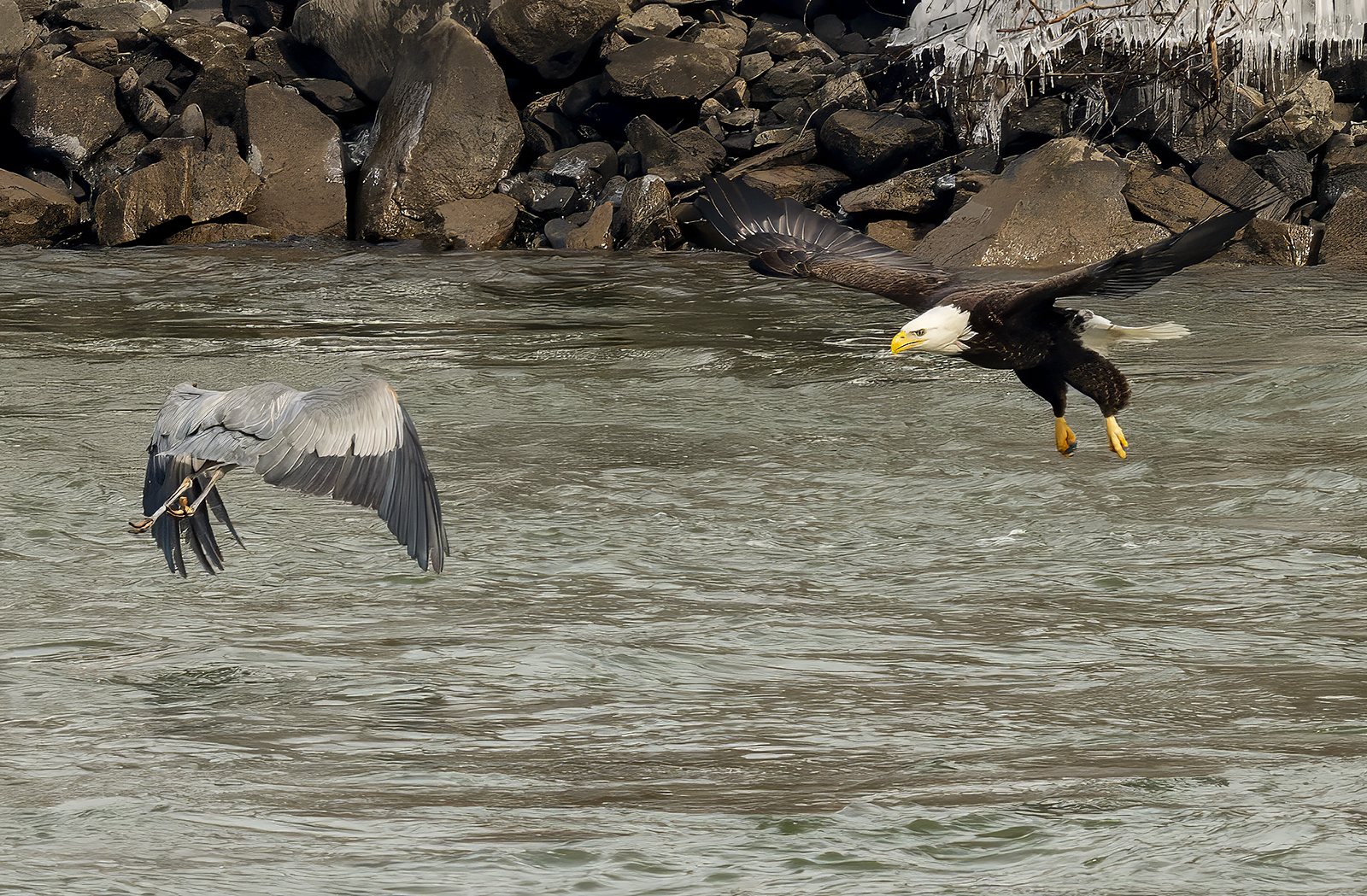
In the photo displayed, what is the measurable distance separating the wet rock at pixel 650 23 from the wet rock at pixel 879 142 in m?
2.28

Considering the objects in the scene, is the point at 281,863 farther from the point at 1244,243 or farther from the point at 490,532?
the point at 1244,243

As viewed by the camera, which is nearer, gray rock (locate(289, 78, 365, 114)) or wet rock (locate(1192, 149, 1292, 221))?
wet rock (locate(1192, 149, 1292, 221))

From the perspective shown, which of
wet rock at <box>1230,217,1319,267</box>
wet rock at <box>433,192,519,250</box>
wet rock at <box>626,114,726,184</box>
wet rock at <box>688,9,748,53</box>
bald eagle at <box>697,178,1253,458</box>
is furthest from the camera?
wet rock at <box>688,9,748,53</box>

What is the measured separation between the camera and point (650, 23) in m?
15.6

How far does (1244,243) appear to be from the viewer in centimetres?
1266

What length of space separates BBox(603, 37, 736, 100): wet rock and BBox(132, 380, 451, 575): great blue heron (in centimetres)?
1072

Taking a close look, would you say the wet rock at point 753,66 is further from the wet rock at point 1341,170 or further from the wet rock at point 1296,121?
the wet rock at point 1341,170

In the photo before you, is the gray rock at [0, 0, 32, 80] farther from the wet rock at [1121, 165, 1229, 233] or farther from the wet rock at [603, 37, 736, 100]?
the wet rock at [1121, 165, 1229, 233]

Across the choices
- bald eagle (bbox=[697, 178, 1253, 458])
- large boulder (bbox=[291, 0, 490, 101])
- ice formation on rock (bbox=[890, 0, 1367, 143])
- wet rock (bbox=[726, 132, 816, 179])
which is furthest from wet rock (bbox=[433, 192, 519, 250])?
bald eagle (bbox=[697, 178, 1253, 458])

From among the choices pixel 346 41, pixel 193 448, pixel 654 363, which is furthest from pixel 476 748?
pixel 346 41

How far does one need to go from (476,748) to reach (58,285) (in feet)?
31.4

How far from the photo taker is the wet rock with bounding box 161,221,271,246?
14.4 meters

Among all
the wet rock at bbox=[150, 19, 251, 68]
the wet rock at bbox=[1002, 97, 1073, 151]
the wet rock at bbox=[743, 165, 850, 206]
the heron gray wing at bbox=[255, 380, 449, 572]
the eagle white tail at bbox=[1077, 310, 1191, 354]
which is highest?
the wet rock at bbox=[150, 19, 251, 68]

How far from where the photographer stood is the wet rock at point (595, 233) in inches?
559
